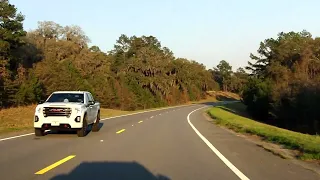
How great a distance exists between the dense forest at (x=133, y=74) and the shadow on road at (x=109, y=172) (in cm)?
3903

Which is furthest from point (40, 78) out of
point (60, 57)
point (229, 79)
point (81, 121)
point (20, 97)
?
point (229, 79)

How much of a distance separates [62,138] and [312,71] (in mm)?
59303

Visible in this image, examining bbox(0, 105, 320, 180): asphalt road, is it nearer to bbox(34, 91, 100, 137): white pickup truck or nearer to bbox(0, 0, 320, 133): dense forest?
bbox(34, 91, 100, 137): white pickup truck

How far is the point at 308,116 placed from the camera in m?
53.9

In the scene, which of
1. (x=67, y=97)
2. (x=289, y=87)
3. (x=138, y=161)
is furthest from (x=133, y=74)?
(x=138, y=161)

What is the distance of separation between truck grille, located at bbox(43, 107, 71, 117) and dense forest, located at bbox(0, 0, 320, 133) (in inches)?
1249

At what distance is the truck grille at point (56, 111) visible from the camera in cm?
1680

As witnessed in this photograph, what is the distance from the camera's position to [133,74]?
94312 millimetres

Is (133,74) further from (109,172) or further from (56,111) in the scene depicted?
(109,172)

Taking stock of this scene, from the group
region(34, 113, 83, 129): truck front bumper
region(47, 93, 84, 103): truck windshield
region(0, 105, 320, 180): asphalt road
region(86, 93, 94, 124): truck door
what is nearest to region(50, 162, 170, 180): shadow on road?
region(0, 105, 320, 180): asphalt road

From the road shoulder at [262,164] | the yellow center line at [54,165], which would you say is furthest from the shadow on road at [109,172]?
the road shoulder at [262,164]

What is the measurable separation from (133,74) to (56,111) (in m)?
77.6

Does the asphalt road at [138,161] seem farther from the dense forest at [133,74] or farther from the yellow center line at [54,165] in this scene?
the dense forest at [133,74]

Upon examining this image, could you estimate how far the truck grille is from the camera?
55.1ft
